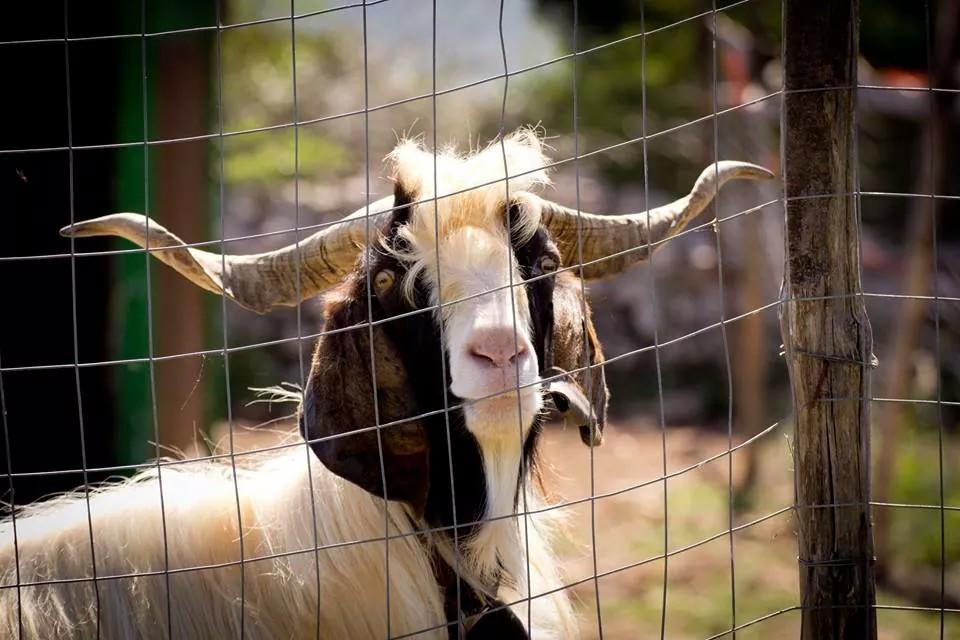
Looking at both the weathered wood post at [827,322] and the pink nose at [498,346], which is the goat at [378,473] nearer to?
the pink nose at [498,346]

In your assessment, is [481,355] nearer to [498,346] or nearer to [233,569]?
[498,346]

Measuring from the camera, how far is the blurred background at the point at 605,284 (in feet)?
25.0

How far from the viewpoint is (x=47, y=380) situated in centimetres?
786

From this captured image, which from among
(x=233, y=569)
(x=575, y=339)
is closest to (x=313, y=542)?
(x=233, y=569)

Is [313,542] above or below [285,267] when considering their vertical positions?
below

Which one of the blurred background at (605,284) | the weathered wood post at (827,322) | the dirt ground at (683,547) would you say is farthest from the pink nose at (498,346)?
the dirt ground at (683,547)

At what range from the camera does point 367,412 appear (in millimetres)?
3586

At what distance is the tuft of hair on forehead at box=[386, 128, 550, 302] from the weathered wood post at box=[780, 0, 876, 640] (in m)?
0.86

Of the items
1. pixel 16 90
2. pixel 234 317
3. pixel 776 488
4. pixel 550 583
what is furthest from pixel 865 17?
pixel 550 583

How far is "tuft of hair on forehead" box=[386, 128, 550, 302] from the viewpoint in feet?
12.1

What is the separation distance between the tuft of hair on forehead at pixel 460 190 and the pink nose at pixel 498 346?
42cm

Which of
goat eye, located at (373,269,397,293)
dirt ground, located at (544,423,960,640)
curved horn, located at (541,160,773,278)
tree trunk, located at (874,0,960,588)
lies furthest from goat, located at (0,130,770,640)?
tree trunk, located at (874,0,960,588)

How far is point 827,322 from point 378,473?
1.43 metres

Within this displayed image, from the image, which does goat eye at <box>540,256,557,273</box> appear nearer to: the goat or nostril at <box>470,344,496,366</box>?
the goat
